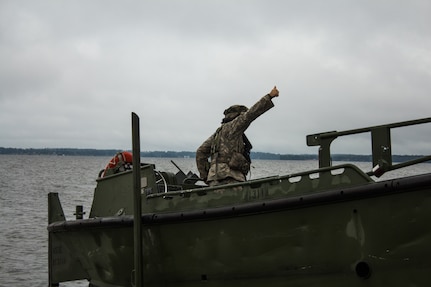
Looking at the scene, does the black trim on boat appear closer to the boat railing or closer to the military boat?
the military boat

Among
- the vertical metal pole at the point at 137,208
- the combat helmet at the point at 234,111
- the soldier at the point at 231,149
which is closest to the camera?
the vertical metal pole at the point at 137,208

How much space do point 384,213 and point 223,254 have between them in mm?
1842

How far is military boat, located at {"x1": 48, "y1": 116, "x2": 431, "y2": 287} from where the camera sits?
4926 mm

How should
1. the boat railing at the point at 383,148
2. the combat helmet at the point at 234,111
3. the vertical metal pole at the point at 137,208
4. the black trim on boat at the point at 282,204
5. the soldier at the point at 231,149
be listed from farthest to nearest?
the combat helmet at the point at 234,111
the soldier at the point at 231,149
the vertical metal pole at the point at 137,208
the boat railing at the point at 383,148
the black trim on boat at the point at 282,204

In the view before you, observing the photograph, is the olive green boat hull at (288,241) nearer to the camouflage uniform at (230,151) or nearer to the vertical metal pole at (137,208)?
the vertical metal pole at (137,208)

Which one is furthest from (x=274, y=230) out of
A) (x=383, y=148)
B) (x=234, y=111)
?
(x=234, y=111)

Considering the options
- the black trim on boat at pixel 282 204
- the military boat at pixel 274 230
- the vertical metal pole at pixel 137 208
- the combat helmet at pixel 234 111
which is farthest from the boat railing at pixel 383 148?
the vertical metal pole at pixel 137 208

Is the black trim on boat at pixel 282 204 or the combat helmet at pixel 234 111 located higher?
the combat helmet at pixel 234 111

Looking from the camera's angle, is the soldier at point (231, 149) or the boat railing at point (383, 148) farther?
the soldier at point (231, 149)

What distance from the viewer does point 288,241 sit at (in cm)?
552

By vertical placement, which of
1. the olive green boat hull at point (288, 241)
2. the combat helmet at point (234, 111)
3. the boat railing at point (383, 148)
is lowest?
the olive green boat hull at point (288, 241)

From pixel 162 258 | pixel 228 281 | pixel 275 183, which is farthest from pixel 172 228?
pixel 275 183

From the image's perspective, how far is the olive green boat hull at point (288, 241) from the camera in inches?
192

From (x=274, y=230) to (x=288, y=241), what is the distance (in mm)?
184
